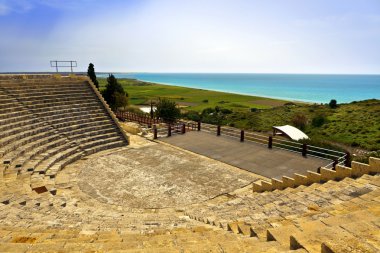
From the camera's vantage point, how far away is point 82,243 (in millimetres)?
5406

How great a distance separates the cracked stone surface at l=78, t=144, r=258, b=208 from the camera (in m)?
11.4

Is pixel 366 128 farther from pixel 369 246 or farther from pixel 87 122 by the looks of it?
pixel 369 246

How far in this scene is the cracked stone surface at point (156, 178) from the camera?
11.4 m

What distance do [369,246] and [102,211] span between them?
27.7ft

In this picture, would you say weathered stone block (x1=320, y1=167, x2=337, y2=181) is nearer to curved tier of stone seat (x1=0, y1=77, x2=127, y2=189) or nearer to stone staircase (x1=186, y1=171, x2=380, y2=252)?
stone staircase (x1=186, y1=171, x2=380, y2=252)

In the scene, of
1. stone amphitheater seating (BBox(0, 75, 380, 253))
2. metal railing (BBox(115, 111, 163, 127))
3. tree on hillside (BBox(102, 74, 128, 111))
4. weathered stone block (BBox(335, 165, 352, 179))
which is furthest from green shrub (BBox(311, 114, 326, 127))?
weathered stone block (BBox(335, 165, 352, 179))

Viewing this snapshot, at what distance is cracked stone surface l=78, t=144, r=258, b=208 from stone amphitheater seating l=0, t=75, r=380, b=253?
606 millimetres

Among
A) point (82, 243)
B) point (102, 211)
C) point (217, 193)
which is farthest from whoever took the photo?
point (217, 193)

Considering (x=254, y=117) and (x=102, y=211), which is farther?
(x=254, y=117)

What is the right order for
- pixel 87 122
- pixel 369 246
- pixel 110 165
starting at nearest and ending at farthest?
pixel 369 246
pixel 110 165
pixel 87 122

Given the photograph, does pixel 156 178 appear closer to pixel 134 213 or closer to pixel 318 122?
pixel 134 213

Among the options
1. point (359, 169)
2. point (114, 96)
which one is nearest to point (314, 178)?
point (359, 169)

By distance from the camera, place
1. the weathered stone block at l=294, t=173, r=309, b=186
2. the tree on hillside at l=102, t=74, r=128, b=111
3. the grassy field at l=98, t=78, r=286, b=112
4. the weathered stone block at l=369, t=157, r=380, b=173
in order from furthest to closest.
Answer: the grassy field at l=98, t=78, r=286, b=112 < the tree on hillside at l=102, t=74, r=128, b=111 < the weathered stone block at l=294, t=173, r=309, b=186 < the weathered stone block at l=369, t=157, r=380, b=173

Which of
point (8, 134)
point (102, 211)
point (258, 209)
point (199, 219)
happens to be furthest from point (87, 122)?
point (258, 209)
